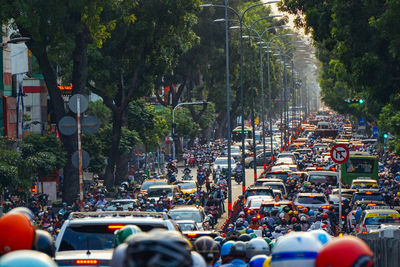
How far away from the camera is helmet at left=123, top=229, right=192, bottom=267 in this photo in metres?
4.76

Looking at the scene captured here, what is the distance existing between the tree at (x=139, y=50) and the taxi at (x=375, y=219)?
19259 millimetres

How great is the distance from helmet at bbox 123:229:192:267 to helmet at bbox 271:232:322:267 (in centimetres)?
78

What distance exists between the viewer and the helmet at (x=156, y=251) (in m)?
4.76

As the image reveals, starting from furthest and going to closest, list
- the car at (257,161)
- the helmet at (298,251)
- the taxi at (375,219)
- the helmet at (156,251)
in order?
the car at (257,161)
the taxi at (375,219)
the helmet at (298,251)
the helmet at (156,251)

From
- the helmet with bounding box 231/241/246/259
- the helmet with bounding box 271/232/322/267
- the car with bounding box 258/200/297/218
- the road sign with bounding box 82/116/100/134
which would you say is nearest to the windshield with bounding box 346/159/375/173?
the car with bounding box 258/200/297/218

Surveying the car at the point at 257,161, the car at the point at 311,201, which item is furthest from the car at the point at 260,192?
the car at the point at 257,161

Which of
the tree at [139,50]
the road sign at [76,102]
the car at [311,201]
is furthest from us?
the tree at [139,50]

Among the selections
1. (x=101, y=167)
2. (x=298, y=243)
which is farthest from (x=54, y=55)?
(x=298, y=243)

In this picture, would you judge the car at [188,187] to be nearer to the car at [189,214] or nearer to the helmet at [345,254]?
the car at [189,214]

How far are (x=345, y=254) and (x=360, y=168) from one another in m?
45.9

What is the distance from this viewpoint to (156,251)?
Answer: 4773 millimetres

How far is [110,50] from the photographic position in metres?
45.9

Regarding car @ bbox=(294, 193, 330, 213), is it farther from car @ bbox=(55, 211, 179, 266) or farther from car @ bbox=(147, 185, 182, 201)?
car @ bbox=(55, 211, 179, 266)

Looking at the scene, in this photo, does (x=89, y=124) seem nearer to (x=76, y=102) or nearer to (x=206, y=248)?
(x=76, y=102)
